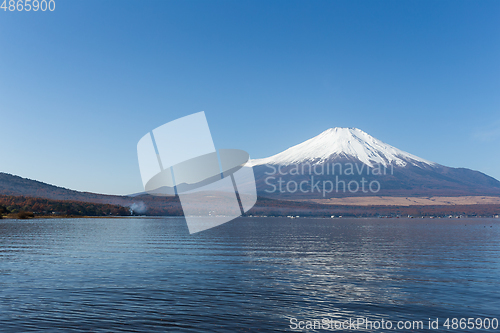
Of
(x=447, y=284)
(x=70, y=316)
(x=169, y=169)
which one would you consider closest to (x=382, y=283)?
(x=447, y=284)

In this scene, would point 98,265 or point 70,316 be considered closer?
point 70,316

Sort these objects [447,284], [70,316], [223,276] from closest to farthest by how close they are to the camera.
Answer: [70,316] → [447,284] → [223,276]

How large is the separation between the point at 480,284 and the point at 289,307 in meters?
18.3

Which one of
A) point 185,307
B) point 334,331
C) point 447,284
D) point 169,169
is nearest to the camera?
point 334,331

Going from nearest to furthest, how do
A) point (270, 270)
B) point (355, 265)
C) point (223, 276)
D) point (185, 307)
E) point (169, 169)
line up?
1. point (185, 307)
2. point (223, 276)
3. point (270, 270)
4. point (355, 265)
5. point (169, 169)

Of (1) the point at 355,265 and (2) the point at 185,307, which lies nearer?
(2) the point at 185,307

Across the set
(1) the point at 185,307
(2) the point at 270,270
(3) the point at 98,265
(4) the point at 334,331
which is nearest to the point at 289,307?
(4) the point at 334,331

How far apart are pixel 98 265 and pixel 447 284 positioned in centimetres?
3260

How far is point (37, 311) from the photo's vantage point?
2002 centimetres

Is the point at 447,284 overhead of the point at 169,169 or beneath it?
beneath

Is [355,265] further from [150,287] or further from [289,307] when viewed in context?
[150,287]

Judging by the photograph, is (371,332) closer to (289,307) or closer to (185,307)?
(289,307)

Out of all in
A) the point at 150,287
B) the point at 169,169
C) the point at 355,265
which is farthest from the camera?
the point at 169,169

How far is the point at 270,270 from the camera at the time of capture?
117 feet
